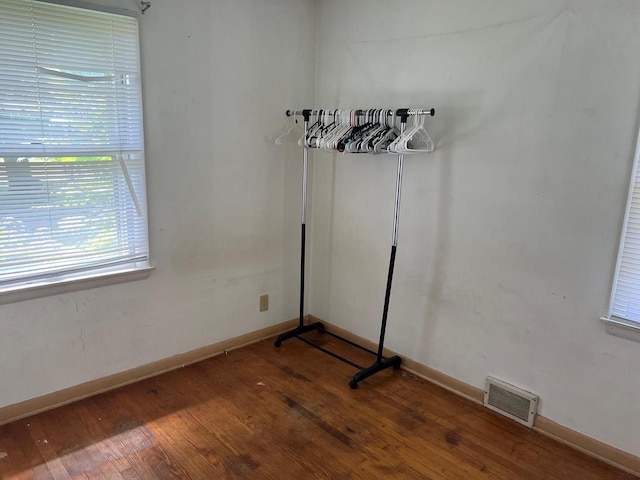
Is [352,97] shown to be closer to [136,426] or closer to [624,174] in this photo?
[624,174]

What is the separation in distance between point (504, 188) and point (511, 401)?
1.15 meters

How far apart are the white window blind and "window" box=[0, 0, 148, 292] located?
2421mm

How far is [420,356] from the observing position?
9.53 ft

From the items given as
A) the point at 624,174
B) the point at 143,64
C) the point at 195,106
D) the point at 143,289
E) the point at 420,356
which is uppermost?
the point at 143,64

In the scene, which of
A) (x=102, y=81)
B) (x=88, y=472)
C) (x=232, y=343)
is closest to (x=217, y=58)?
(x=102, y=81)

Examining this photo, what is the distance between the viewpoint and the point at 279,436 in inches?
89.3

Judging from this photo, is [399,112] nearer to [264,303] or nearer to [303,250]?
[303,250]

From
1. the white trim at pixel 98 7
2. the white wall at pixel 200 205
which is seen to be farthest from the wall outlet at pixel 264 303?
the white trim at pixel 98 7

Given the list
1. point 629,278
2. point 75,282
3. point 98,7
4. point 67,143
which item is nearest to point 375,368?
point 629,278

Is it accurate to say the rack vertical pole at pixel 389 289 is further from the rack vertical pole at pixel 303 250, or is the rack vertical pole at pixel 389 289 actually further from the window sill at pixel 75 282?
the window sill at pixel 75 282

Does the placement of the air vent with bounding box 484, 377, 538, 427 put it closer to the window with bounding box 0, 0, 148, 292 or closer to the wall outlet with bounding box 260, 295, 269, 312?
the wall outlet with bounding box 260, 295, 269, 312

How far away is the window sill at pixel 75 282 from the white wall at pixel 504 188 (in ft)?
4.71

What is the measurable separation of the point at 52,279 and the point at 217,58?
1566 mm

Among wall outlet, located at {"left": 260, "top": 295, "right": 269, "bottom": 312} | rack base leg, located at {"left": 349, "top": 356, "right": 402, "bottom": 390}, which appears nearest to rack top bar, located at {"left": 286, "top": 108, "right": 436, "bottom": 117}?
wall outlet, located at {"left": 260, "top": 295, "right": 269, "bottom": 312}
